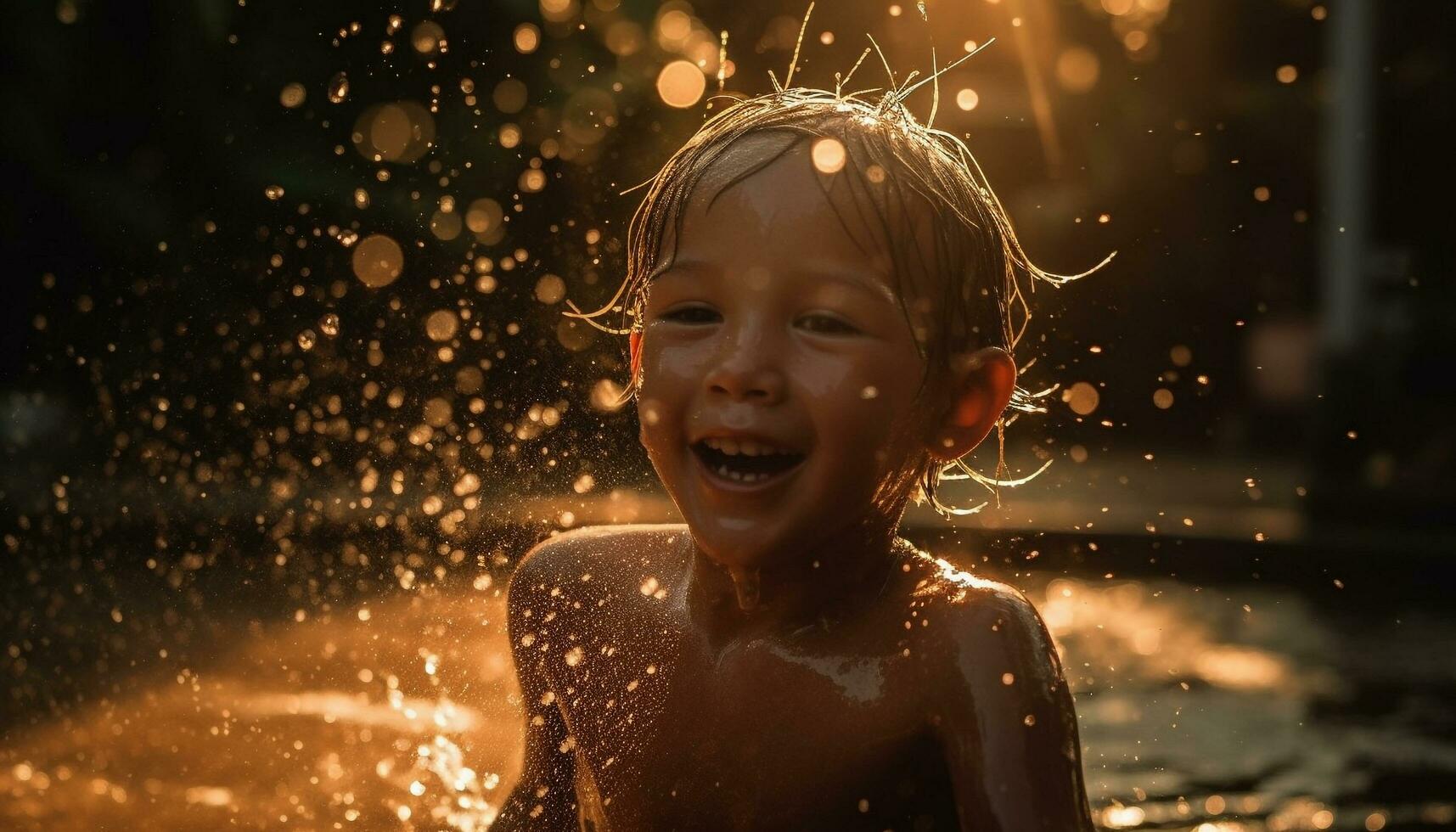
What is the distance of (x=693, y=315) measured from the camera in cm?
219

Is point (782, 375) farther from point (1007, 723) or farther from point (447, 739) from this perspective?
point (447, 739)

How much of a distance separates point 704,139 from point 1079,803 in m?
1.01

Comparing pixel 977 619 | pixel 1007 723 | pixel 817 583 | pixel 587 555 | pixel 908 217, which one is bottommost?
pixel 1007 723

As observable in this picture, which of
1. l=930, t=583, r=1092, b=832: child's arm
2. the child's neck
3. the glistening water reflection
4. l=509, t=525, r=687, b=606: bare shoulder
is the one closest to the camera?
l=930, t=583, r=1092, b=832: child's arm

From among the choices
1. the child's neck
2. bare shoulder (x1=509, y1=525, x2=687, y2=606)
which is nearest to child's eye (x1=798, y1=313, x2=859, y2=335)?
the child's neck

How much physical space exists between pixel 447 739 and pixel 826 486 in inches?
71.3

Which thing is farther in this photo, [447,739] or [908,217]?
[447,739]

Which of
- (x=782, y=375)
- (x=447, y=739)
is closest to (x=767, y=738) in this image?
(x=782, y=375)

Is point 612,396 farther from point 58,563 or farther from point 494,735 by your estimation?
point 58,563

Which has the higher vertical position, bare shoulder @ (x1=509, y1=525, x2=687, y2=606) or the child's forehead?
the child's forehead

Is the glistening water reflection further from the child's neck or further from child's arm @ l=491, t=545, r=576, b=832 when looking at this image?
the child's neck

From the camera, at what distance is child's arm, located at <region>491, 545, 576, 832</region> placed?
2.71 m

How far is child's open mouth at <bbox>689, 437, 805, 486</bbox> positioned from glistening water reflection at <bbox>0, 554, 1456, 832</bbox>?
0.98 metres

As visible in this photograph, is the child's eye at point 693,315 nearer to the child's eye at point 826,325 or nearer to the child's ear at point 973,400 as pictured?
the child's eye at point 826,325
